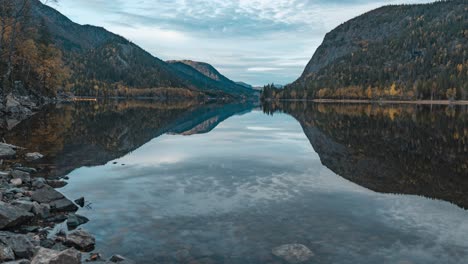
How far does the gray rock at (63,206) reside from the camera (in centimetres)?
1777

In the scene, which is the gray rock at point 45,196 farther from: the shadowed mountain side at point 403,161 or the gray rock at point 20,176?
the shadowed mountain side at point 403,161

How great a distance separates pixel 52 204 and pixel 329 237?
12.8m

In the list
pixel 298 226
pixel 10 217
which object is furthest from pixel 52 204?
pixel 298 226

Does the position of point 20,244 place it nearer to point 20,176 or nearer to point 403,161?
point 20,176

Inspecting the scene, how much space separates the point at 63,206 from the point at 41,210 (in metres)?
1.13

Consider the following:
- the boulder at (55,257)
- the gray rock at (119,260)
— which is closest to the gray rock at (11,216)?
the boulder at (55,257)

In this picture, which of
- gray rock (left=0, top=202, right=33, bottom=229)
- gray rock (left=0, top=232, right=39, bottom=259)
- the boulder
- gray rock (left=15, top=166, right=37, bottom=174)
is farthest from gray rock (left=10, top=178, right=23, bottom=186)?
the boulder

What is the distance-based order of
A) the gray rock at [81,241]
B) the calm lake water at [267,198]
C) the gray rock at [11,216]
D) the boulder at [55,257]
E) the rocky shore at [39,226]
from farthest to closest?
the gray rock at [11,216] < the calm lake water at [267,198] < the gray rock at [81,241] < the rocky shore at [39,226] < the boulder at [55,257]

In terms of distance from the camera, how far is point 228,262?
1288cm

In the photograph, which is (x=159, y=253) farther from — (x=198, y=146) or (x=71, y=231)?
(x=198, y=146)

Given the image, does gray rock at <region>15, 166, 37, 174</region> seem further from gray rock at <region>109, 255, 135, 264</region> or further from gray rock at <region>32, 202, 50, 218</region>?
→ gray rock at <region>109, 255, 135, 264</region>

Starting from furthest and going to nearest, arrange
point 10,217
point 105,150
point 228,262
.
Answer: point 105,150
point 10,217
point 228,262

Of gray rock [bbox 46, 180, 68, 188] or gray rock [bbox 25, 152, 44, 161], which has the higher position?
gray rock [bbox 25, 152, 44, 161]

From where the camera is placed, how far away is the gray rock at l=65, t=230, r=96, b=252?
44.6ft
